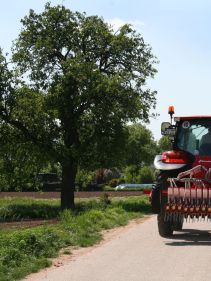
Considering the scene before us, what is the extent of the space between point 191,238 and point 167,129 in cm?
245

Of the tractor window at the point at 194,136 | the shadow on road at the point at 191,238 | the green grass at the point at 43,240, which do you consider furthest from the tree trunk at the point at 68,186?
the tractor window at the point at 194,136

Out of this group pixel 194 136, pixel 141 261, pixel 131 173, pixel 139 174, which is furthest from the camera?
pixel 131 173

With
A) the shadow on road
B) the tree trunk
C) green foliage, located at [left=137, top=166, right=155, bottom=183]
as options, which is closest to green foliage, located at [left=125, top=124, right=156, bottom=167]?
green foliage, located at [left=137, top=166, right=155, bottom=183]

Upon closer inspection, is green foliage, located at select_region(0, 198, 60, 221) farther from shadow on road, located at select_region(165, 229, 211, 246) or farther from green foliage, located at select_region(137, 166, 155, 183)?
green foliage, located at select_region(137, 166, 155, 183)

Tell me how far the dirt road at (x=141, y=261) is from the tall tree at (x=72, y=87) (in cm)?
1530

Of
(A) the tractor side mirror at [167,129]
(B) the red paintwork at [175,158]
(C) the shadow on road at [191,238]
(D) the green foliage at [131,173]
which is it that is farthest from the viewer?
(D) the green foliage at [131,173]

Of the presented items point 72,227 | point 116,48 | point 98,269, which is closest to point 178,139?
point 72,227

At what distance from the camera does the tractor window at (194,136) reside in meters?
12.4

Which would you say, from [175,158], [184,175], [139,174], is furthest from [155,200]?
[139,174]

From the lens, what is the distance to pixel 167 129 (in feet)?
41.3

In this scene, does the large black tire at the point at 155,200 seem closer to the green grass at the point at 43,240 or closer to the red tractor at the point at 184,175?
the red tractor at the point at 184,175

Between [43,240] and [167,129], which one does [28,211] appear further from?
[43,240]

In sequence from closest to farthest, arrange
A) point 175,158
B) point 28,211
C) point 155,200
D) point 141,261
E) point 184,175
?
point 141,261, point 184,175, point 155,200, point 175,158, point 28,211

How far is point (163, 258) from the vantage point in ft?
31.2
